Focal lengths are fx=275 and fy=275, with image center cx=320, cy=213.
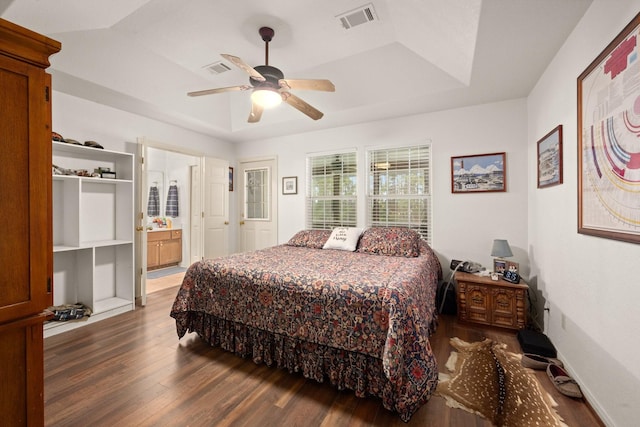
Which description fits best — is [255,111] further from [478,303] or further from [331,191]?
[478,303]

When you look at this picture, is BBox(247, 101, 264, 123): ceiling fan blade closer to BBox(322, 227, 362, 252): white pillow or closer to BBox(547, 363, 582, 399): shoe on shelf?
BBox(322, 227, 362, 252): white pillow

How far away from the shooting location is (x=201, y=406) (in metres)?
1.68

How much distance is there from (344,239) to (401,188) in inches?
42.9

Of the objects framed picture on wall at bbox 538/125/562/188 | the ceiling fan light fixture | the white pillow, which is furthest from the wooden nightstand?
the ceiling fan light fixture

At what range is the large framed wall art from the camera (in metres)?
1.31

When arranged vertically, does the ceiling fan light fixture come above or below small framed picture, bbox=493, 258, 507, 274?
above

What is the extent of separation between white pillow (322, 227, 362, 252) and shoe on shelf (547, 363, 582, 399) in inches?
80.8

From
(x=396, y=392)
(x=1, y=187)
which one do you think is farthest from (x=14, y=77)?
(x=396, y=392)

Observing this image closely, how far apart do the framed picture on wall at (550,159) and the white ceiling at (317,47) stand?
646 mm

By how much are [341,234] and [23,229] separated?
2.98 meters

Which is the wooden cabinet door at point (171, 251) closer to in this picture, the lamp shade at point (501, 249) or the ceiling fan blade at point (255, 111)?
the ceiling fan blade at point (255, 111)

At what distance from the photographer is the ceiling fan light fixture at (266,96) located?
227 centimetres

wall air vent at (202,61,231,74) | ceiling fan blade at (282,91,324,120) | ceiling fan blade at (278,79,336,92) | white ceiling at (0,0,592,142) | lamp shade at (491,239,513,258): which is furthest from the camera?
wall air vent at (202,61,231,74)

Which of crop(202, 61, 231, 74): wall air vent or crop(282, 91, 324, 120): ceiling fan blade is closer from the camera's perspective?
crop(282, 91, 324, 120): ceiling fan blade
